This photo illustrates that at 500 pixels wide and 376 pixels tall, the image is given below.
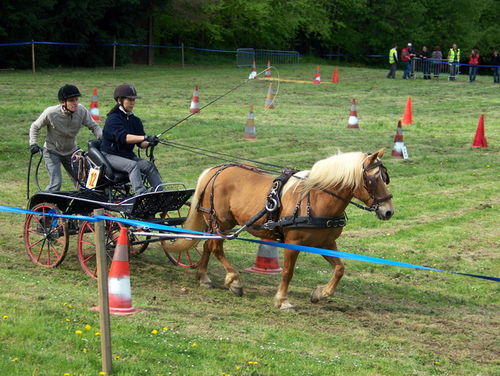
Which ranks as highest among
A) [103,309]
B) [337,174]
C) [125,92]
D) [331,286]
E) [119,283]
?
[125,92]

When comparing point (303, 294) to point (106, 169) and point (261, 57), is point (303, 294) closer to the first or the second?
point (106, 169)

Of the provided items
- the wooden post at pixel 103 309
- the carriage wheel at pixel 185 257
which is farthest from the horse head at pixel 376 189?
the wooden post at pixel 103 309

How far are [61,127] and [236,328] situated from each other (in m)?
4.41

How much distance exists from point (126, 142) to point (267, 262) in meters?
2.34

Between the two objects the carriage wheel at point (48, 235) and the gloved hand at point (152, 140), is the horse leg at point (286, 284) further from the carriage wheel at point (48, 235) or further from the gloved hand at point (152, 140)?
the carriage wheel at point (48, 235)

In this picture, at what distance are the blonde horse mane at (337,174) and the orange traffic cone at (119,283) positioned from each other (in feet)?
6.93

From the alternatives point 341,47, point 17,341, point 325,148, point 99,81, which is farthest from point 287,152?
point 341,47

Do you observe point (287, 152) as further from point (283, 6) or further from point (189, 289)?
point (283, 6)

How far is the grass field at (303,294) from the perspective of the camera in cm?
694

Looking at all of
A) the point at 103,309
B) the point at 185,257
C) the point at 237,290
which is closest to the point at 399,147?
the point at 185,257

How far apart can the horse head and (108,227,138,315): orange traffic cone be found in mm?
2485

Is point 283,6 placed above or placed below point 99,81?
above

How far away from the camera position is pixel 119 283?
802cm

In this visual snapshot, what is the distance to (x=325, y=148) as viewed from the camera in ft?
66.2
